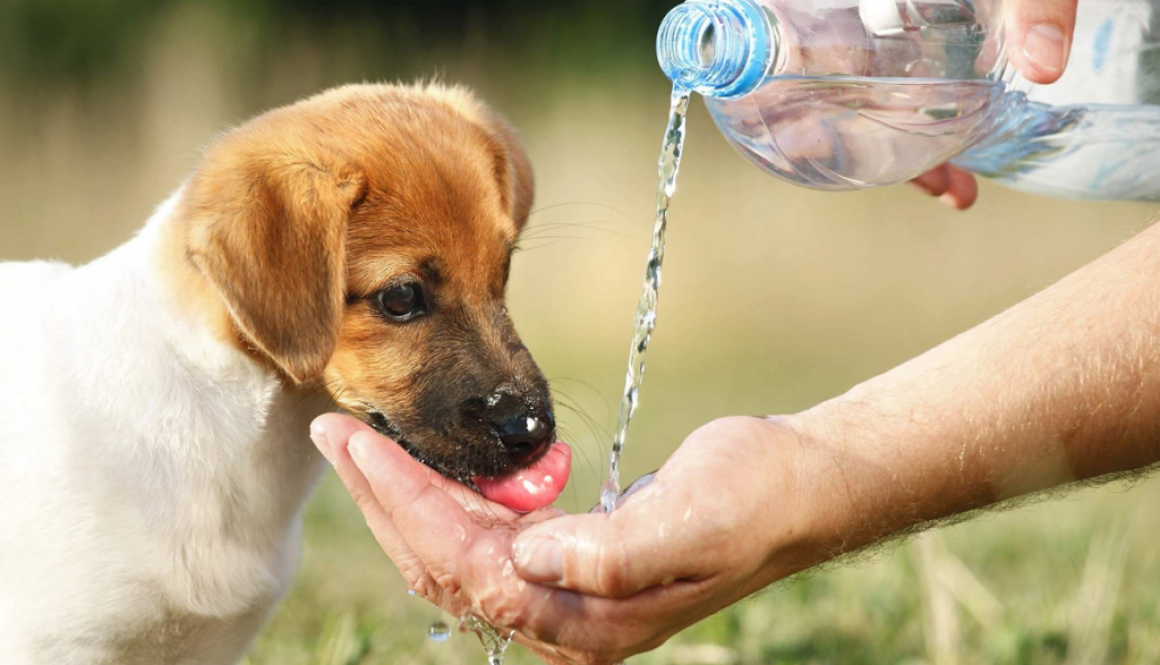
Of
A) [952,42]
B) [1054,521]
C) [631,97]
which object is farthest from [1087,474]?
[631,97]

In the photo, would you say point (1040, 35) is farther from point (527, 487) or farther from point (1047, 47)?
point (527, 487)

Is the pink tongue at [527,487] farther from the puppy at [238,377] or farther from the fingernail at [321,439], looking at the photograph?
the fingernail at [321,439]

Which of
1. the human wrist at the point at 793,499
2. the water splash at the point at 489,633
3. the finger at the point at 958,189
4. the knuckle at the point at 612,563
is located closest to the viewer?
the knuckle at the point at 612,563

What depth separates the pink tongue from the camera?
2941 millimetres

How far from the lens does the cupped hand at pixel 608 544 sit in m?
2.27

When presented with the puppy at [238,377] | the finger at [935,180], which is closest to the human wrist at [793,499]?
the puppy at [238,377]

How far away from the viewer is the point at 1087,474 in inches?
106

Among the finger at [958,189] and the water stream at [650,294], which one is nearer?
the water stream at [650,294]

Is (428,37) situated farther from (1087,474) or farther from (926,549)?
(1087,474)

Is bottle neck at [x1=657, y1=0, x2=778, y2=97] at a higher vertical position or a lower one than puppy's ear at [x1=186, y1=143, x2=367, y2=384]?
higher

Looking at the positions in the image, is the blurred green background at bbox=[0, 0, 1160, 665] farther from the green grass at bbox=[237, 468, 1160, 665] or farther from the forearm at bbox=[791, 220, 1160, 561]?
the forearm at bbox=[791, 220, 1160, 561]

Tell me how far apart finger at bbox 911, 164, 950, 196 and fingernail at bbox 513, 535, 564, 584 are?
2189 mm

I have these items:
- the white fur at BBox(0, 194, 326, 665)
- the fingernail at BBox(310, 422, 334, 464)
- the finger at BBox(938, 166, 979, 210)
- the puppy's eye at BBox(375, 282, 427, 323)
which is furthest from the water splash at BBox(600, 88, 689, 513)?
the finger at BBox(938, 166, 979, 210)

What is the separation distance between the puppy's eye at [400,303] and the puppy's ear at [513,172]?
1.65ft
